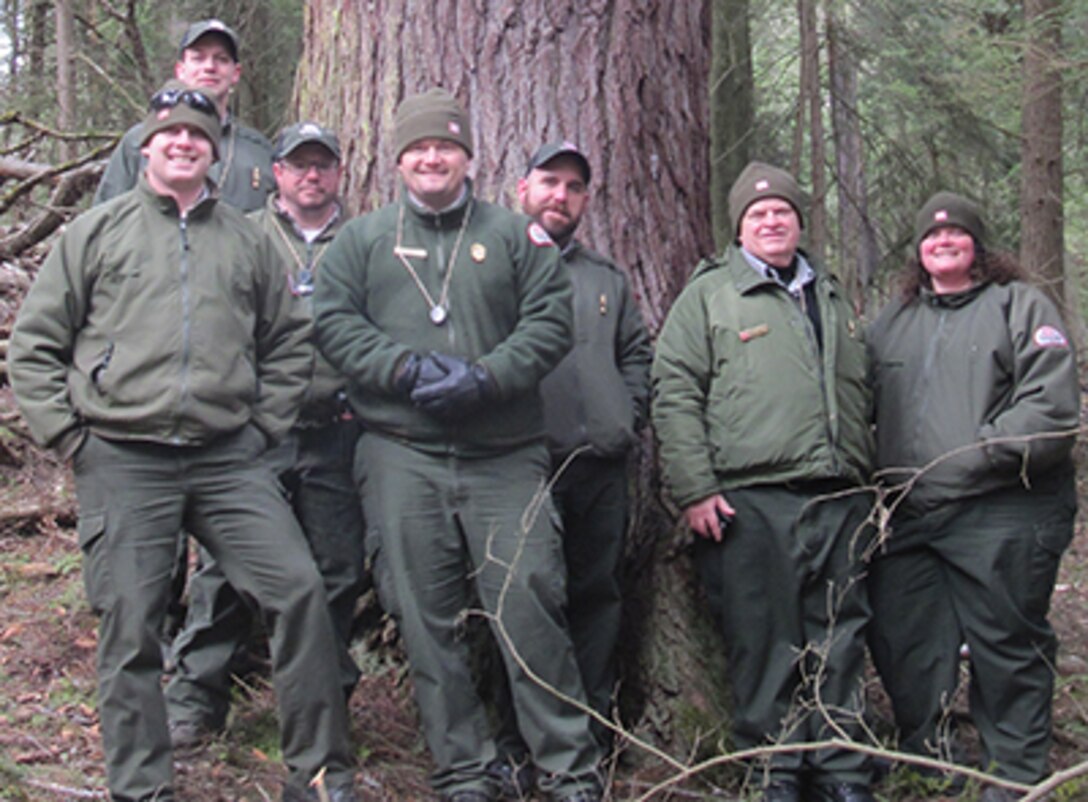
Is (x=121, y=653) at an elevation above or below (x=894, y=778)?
above

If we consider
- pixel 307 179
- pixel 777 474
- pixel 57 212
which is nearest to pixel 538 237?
pixel 307 179

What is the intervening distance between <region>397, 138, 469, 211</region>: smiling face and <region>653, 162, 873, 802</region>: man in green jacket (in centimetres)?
110

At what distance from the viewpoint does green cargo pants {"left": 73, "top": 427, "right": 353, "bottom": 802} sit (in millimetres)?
4035

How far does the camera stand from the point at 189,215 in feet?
14.0

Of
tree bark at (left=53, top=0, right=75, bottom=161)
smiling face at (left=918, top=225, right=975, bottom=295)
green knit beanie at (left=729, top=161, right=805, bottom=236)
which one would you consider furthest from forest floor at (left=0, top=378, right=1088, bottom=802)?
tree bark at (left=53, top=0, right=75, bottom=161)

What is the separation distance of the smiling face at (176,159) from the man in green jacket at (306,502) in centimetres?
63

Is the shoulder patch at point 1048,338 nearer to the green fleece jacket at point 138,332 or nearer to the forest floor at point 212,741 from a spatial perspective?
the forest floor at point 212,741

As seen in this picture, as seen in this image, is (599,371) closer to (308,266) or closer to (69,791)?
(308,266)

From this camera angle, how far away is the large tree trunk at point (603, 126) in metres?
5.39

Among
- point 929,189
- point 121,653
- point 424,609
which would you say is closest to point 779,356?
point 424,609

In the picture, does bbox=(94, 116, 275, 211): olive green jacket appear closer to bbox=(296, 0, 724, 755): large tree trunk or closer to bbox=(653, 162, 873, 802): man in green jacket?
bbox=(296, 0, 724, 755): large tree trunk

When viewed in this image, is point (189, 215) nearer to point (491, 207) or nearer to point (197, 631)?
point (491, 207)

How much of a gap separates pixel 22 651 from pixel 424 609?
7.52 feet

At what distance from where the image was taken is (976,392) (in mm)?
4984
